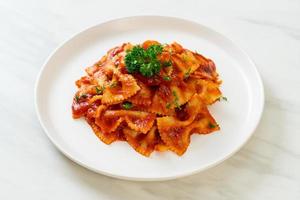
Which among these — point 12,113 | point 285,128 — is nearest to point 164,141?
point 285,128

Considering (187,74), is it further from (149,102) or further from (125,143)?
(125,143)

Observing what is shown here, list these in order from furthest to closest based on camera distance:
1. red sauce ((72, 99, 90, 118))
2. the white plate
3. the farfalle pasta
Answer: red sauce ((72, 99, 90, 118))
the farfalle pasta
the white plate

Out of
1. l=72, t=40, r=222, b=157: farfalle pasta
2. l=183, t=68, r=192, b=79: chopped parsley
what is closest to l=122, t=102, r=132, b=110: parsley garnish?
l=72, t=40, r=222, b=157: farfalle pasta

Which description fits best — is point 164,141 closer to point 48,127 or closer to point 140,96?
point 140,96

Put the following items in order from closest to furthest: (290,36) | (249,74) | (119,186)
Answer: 1. (119,186)
2. (249,74)
3. (290,36)

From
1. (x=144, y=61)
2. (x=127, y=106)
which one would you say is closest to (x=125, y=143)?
(x=127, y=106)

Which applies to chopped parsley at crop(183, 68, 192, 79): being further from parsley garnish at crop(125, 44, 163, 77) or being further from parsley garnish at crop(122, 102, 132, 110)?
parsley garnish at crop(122, 102, 132, 110)
